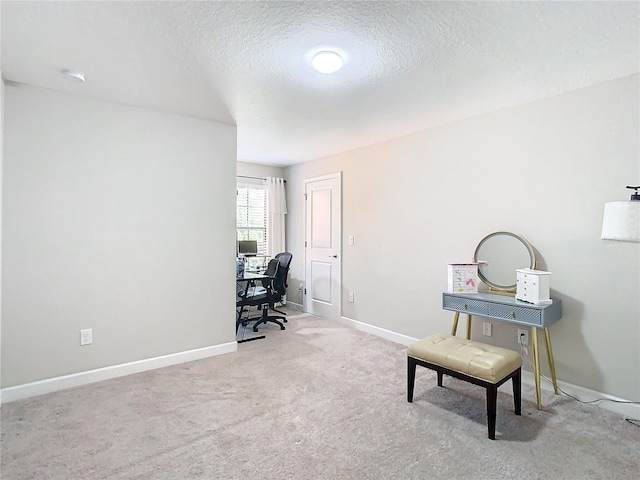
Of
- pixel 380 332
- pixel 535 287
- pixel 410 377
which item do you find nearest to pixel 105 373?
pixel 410 377

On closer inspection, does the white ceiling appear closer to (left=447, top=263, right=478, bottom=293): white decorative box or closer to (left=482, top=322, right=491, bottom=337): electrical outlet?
(left=447, top=263, right=478, bottom=293): white decorative box

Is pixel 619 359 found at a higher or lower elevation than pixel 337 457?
higher

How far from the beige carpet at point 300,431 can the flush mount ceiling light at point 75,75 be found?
7.70 feet

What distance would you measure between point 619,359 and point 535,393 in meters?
0.62

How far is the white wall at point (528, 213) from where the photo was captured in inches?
98.1

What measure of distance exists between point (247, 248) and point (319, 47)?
369 cm

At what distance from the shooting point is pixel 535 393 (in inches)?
107

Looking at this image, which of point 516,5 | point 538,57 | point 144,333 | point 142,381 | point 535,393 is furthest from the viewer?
point 144,333

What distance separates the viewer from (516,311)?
2.62 metres

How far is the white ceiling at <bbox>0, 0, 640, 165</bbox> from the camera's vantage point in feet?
5.72

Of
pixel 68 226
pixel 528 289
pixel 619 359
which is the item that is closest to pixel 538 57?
pixel 528 289

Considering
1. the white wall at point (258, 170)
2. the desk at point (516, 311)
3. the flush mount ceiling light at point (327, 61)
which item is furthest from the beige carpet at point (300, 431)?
the white wall at point (258, 170)

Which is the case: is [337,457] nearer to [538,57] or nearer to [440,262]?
[440,262]

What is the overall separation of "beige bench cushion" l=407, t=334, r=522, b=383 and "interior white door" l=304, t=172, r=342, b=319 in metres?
2.36
